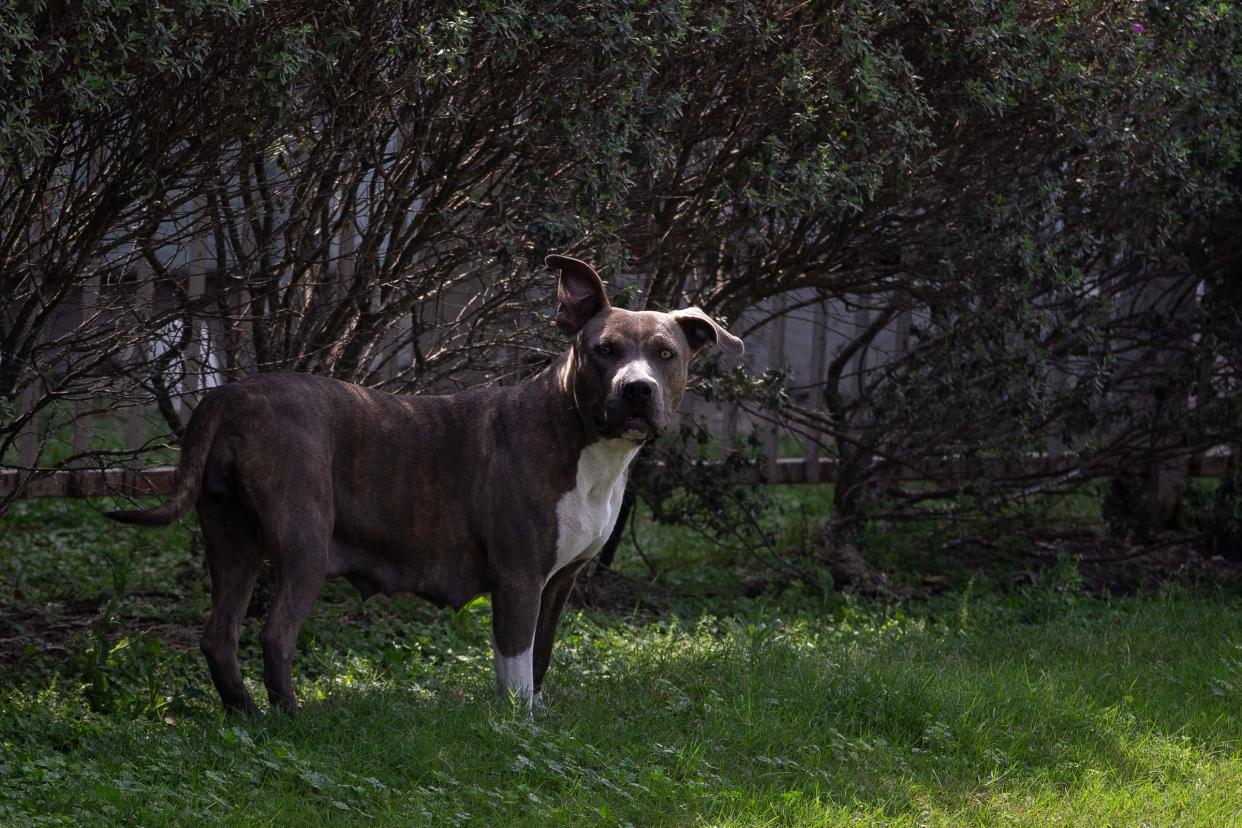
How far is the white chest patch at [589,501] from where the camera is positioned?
5.47m

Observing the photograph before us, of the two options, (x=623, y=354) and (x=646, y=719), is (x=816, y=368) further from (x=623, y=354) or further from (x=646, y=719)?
(x=646, y=719)

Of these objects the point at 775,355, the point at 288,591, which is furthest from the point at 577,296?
the point at 775,355

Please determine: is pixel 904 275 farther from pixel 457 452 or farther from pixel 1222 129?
pixel 457 452

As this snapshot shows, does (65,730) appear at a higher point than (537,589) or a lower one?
lower

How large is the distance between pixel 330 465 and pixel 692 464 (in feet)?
11.1

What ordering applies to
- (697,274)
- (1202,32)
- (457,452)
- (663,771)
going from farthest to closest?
(697,274) → (1202,32) → (457,452) → (663,771)

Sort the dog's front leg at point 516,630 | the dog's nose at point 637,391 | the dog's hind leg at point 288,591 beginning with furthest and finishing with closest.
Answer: the dog's front leg at point 516,630 → the dog's nose at point 637,391 → the dog's hind leg at point 288,591

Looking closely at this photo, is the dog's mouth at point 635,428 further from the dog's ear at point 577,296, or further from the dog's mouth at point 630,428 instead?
the dog's ear at point 577,296

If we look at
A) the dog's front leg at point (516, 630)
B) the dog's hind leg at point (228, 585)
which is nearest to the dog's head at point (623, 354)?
the dog's front leg at point (516, 630)

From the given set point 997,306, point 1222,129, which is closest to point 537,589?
point 997,306

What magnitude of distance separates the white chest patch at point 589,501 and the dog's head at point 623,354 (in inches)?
6.1

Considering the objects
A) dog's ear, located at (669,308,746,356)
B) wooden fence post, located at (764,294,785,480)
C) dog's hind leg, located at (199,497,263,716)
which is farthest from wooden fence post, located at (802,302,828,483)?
dog's hind leg, located at (199,497,263,716)

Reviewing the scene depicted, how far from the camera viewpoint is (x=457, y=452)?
18.3ft

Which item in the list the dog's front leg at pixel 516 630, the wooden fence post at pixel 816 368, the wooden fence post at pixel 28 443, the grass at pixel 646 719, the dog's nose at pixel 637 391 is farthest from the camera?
the wooden fence post at pixel 816 368
